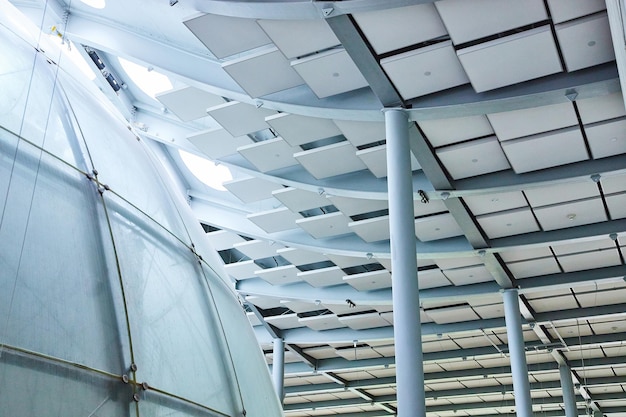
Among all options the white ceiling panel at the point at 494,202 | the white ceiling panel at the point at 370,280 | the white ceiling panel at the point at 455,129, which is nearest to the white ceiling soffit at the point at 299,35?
the white ceiling panel at the point at 455,129

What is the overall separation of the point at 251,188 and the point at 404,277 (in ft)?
23.8

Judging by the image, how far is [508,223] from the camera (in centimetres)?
1716

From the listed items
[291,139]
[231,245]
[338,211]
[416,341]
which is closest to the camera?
[416,341]

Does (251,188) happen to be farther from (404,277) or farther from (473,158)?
(404,277)

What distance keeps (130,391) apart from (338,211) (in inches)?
547

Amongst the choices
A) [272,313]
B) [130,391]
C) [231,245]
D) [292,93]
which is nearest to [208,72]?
[292,93]

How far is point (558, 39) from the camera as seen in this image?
36.3 feet

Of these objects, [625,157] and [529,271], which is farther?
[529,271]

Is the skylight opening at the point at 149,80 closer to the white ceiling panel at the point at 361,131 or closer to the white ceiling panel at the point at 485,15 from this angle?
the white ceiling panel at the point at 361,131

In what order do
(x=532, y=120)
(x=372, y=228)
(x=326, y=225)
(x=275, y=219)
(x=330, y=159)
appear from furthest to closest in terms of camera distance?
(x=275, y=219), (x=326, y=225), (x=372, y=228), (x=330, y=159), (x=532, y=120)

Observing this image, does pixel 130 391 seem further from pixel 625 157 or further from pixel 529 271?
pixel 529 271

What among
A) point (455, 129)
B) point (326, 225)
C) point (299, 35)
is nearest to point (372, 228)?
point (326, 225)

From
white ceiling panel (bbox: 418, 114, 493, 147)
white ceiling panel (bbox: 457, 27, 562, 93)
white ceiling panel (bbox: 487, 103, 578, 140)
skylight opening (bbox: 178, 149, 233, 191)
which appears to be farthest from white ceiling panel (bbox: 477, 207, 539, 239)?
skylight opening (bbox: 178, 149, 233, 191)

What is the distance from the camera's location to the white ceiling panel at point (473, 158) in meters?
14.1
